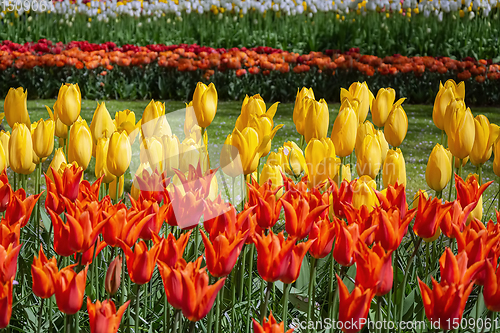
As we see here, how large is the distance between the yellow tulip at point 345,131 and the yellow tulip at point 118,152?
0.69m

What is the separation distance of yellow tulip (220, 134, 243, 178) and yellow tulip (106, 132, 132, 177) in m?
0.29

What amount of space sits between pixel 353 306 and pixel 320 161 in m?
0.81

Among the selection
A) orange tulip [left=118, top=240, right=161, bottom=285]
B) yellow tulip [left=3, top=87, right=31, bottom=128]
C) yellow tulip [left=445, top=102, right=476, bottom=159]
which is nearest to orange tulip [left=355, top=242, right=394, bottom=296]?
orange tulip [left=118, top=240, right=161, bottom=285]

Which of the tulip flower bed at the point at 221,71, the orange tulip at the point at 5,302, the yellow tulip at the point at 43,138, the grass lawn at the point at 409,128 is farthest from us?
the tulip flower bed at the point at 221,71

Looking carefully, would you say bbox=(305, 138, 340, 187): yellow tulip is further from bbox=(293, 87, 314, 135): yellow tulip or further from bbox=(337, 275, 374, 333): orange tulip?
bbox=(337, 275, 374, 333): orange tulip

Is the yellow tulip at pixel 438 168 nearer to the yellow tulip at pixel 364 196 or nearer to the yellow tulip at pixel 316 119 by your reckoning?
the yellow tulip at pixel 364 196

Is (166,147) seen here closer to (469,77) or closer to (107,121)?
(107,121)

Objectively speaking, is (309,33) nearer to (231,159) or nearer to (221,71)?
(221,71)

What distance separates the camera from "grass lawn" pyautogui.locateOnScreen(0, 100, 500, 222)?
4973 millimetres

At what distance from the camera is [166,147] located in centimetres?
174

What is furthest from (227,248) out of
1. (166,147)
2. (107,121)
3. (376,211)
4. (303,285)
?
(107,121)

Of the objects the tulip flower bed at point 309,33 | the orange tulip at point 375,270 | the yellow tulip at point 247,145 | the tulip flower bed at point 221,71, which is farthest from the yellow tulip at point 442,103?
the tulip flower bed at point 309,33

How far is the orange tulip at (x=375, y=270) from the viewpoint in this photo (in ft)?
3.39

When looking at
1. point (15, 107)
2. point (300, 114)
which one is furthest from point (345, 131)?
point (15, 107)
